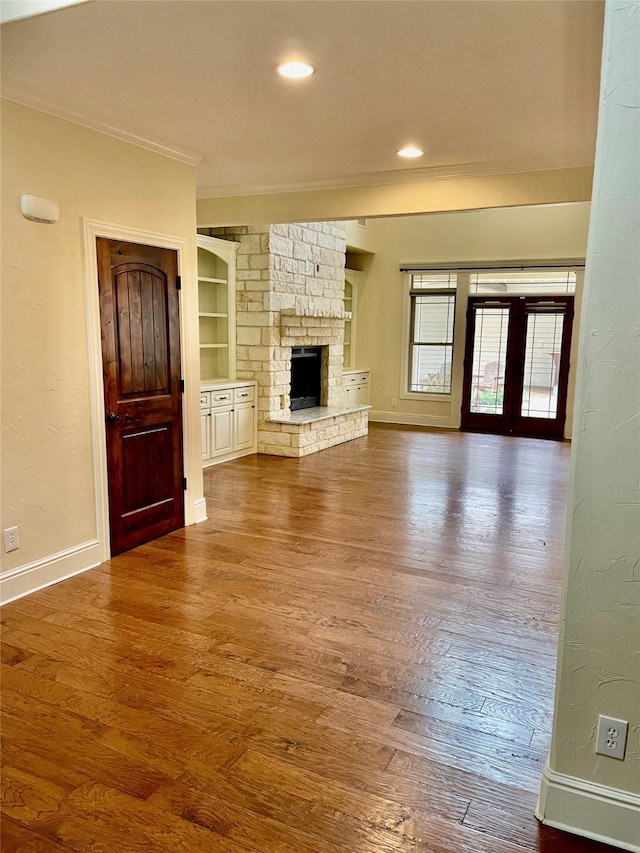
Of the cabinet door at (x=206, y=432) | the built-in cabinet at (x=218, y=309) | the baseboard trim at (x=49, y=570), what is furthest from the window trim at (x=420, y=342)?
the baseboard trim at (x=49, y=570)

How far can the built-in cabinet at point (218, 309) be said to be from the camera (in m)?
7.01

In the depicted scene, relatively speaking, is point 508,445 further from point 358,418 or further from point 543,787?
point 543,787

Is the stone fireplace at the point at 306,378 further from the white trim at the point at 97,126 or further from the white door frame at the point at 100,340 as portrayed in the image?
the white trim at the point at 97,126

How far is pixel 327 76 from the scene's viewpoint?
110 inches

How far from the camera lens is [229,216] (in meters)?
5.56

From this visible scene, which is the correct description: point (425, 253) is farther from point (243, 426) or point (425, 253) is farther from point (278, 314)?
point (243, 426)

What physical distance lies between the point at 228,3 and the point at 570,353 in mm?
7504

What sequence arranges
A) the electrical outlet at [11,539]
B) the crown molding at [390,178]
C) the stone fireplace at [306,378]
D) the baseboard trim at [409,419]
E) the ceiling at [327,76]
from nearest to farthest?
the ceiling at [327,76]
the electrical outlet at [11,539]
the crown molding at [390,178]
the stone fireplace at [306,378]
the baseboard trim at [409,419]

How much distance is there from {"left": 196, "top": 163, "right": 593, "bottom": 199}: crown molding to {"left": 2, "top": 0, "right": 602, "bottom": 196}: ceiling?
8cm

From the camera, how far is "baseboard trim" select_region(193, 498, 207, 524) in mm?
4727

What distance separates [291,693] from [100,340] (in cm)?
239

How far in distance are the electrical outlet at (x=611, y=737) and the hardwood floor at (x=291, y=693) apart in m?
0.29

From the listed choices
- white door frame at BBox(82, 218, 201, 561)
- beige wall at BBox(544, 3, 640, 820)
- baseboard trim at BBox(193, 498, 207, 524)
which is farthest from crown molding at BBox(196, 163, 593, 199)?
beige wall at BBox(544, 3, 640, 820)

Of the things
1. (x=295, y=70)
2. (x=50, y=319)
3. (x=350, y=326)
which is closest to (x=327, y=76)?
(x=295, y=70)
